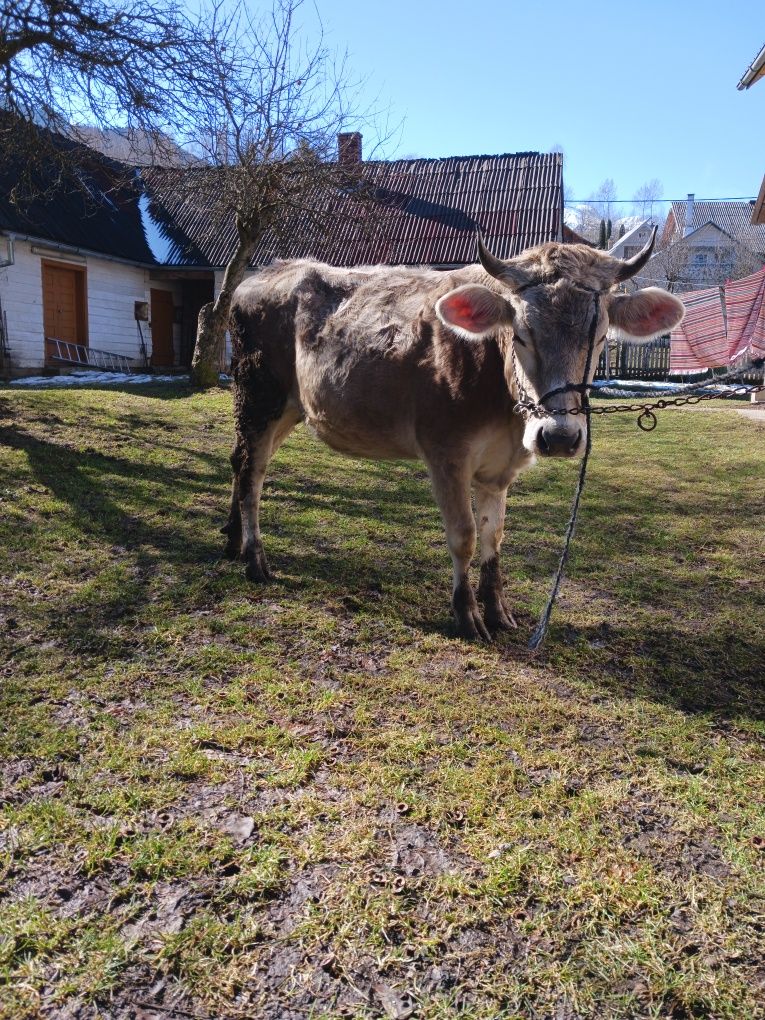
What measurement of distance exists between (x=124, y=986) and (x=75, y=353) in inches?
802

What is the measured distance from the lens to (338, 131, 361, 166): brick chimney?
15302 millimetres

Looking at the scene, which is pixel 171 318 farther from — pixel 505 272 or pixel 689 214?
pixel 689 214

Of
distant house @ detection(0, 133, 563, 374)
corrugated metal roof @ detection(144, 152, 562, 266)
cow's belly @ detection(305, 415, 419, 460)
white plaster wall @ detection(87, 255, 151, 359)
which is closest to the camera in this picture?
cow's belly @ detection(305, 415, 419, 460)

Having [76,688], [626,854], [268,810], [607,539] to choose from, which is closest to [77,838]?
[268,810]

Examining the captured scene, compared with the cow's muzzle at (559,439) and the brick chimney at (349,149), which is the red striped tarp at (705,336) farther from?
the brick chimney at (349,149)

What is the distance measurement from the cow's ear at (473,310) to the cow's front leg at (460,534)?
0.82 meters

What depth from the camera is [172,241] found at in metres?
22.8

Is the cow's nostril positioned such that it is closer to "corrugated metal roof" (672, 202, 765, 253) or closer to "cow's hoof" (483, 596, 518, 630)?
"cow's hoof" (483, 596, 518, 630)

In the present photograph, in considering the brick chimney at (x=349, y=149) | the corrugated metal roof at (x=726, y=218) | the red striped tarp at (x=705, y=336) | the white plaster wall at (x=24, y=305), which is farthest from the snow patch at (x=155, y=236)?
the corrugated metal roof at (x=726, y=218)

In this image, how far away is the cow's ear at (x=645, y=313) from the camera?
3.79 metres

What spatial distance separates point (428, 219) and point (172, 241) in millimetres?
8066

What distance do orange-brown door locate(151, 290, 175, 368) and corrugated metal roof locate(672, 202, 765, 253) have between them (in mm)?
49202

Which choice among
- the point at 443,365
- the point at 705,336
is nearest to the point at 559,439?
the point at 443,365

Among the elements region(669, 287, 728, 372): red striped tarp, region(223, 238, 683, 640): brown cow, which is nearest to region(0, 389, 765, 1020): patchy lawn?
region(223, 238, 683, 640): brown cow
